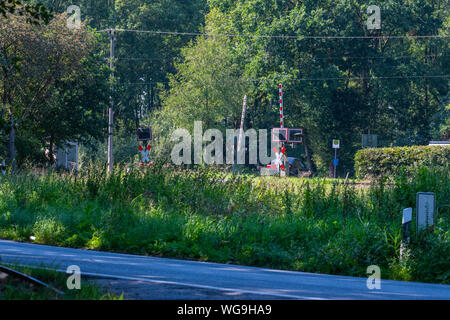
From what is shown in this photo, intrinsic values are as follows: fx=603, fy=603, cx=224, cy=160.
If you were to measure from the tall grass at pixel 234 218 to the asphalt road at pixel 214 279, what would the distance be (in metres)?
0.87

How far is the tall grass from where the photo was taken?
1043cm

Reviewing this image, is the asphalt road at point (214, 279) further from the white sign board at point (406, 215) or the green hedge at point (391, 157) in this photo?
the green hedge at point (391, 157)

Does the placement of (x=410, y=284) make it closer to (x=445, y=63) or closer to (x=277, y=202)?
(x=277, y=202)

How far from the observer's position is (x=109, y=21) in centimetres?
6131

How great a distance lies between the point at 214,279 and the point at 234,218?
4388 millimetres

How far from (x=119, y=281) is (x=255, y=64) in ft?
147

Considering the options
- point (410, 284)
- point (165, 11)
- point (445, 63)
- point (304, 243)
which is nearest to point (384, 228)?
point (304, 243)

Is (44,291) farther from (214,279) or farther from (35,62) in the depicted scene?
(35,62)

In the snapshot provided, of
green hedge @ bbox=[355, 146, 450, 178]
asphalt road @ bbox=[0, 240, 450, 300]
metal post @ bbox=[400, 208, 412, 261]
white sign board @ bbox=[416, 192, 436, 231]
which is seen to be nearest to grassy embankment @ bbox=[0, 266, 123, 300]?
asphalt road @ bbox=[0, 240, 450, 300]

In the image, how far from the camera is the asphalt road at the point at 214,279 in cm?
749

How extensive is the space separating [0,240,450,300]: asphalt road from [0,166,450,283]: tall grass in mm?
870

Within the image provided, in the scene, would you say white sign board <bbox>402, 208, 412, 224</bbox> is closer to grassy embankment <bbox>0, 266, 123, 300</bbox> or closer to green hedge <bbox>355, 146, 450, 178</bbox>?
grassy embankment <bbox>0, 266, 123, 300</bbox>

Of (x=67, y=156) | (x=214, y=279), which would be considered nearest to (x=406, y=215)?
(x=214, y=279)

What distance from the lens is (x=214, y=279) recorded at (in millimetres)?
8500
